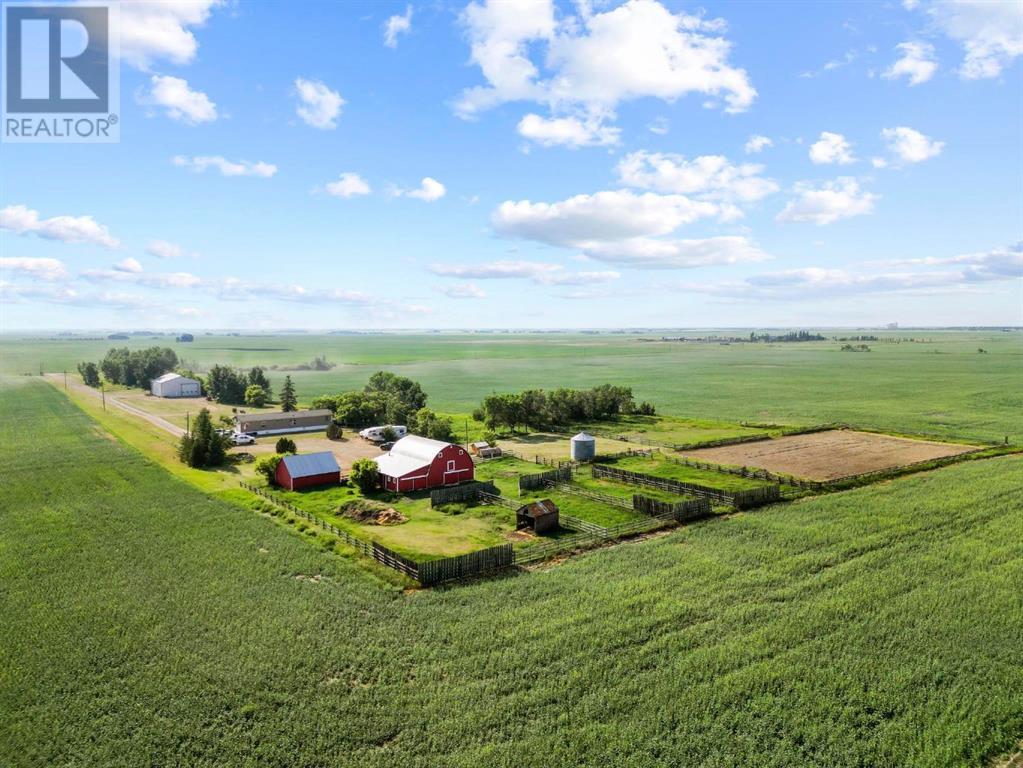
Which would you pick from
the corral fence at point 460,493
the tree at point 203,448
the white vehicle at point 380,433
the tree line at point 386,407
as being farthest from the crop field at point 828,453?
the tree at point 203,448

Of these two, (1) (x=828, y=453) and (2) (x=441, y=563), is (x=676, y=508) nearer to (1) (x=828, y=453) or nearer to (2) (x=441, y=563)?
(2) (x=441, y=563)

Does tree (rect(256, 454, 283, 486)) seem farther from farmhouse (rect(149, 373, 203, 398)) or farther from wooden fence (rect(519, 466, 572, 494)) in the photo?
farmhouse (rect(149, 373, 203, 398))

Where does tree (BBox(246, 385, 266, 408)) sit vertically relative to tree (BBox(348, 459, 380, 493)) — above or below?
above

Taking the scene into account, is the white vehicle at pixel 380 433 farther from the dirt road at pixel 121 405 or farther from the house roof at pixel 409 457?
the dirt road at pixel 121 405

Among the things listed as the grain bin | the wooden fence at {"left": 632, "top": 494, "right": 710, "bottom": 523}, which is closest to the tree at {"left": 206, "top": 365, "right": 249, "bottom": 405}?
the grain bin

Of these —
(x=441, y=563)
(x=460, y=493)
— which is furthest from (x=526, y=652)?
(x=460, y=493)

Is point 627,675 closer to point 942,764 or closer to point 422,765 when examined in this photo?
point 422,765

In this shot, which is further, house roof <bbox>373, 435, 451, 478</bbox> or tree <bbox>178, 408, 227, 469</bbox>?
tree <bbox>178, 408, 227, 469</bbox>
